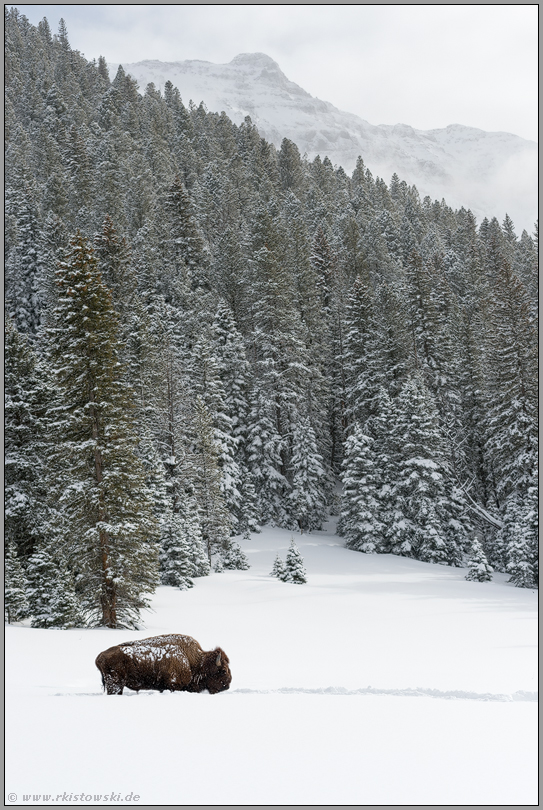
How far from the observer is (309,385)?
46.4 m

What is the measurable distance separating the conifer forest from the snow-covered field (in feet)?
23.4

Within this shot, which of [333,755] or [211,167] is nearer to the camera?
[333,755]

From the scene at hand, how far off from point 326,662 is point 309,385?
3646 cm

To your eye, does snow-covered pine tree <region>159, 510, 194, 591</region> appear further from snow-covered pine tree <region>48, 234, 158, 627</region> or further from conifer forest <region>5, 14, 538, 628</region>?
snow-covered pine tree <region>48, 234, 158, 627</region>

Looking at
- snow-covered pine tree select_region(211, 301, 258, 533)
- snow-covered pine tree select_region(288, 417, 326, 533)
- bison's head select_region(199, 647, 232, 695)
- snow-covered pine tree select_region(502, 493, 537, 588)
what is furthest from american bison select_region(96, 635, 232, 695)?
snow-covered pine tree select_region(211, 301, 258, 533)

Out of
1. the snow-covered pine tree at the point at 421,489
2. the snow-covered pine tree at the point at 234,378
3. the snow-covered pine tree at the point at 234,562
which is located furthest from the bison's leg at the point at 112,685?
the snow-covered pine tree at the point at 234,378

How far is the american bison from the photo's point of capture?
270 inches

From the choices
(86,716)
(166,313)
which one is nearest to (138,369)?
(166,313)

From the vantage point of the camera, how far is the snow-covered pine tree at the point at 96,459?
1730 centimetres

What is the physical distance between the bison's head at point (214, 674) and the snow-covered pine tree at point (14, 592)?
11.3 m

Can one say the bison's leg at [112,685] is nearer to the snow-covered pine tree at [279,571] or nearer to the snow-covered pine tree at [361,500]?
A: the snow-covered pine tree at [279,571]

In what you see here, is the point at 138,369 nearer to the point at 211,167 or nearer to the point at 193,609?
the point at 193,609

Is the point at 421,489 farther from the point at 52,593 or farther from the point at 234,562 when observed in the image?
the point at 52,593

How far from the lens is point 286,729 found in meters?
5.28
